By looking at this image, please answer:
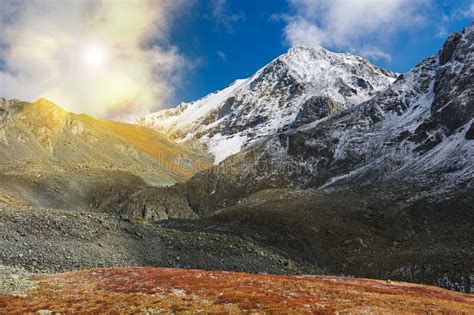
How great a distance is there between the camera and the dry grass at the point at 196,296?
1043 inches

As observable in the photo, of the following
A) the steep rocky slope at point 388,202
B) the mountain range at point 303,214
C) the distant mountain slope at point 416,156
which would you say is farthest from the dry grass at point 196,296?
the distant mountain slope at point 416,156

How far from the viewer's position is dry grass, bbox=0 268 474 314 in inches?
1043

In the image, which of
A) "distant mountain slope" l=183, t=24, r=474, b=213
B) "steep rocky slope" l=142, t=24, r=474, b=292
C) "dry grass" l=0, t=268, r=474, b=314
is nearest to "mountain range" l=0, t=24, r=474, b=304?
"steep rocky slope" l=142, t=24, r=474, b=292

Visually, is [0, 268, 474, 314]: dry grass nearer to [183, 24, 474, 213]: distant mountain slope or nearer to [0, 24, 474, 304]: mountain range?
[0, 24, 474, 304]: mountain range

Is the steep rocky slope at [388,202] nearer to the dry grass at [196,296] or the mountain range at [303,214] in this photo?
the mountain range at [303,214]

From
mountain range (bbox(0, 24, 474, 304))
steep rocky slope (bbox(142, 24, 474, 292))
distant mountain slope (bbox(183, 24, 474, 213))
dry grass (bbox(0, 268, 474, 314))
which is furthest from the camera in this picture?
distant mountain slope (bbox(183, 24, 474, 213))

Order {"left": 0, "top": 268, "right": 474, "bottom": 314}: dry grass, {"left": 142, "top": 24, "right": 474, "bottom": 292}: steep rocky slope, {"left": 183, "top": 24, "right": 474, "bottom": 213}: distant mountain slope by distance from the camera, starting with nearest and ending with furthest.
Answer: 1. {"left": 0, "top": 268, "right": 474, "bottom": 314}: dry grass
2. {"left": 142, "top": 24, "right": 474, "bottom": 292}: steep rocky slope
3. {"left": 183, "top": 24, "right": 474, "bottom": 213}: distant mountain slope

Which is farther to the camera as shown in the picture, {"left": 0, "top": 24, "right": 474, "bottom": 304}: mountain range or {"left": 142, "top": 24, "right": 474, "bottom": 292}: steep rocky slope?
{"left": 142, "top": 24, "right": 474, "bottom": 292}: steep rocky slope

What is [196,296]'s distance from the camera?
30859 millimetres

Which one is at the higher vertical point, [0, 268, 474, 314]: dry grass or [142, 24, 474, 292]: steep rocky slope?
[142, 24, 474, 292]: steep rocky slope

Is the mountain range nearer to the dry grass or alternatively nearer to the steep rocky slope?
the steep rocky slope

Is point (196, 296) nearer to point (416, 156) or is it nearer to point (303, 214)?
point (303, 214)

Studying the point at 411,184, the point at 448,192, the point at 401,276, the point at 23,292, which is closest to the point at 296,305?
the point at 23,292

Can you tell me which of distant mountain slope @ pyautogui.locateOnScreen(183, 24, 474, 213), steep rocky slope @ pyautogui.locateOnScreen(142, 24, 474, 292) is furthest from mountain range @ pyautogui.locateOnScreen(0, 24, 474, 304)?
distant mountain slope @ pyautogui.locateOnScreen(183, 24, 474, 213)
